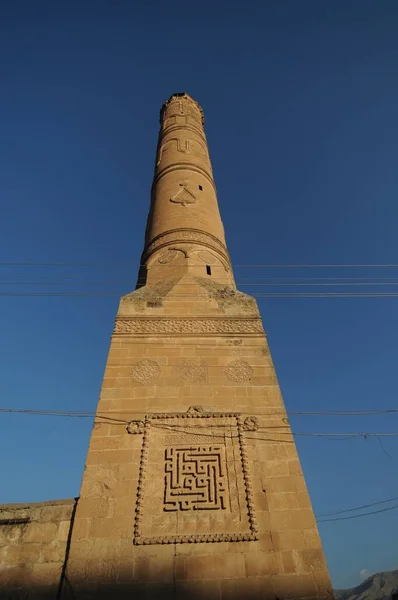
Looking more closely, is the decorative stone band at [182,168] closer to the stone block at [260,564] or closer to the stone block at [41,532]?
the stone block at [41,532]

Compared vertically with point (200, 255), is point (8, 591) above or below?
below

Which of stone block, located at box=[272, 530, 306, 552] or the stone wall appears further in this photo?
stone block, located at box=[272, 530, 306, 552]

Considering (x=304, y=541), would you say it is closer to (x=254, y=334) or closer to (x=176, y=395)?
(x=176, y=395)

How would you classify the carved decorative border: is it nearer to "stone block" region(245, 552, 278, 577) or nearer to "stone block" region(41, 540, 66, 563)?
"stone block" region(245, 552, 278, 577)

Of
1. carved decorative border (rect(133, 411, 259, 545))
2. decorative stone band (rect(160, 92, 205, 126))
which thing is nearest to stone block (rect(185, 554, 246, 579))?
carved decorative border (rect(133, 411, 259, 545))

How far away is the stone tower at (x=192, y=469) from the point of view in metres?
3.23

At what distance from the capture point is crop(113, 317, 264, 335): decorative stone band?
5441mm

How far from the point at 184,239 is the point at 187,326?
237cm

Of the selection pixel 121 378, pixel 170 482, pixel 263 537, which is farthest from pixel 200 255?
pixel 263 537

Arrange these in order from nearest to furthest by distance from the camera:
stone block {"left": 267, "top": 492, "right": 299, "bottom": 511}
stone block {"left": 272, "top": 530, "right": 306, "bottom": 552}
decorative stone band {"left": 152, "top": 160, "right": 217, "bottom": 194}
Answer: stone block {"left": 272, "top": 530, "right": 306, "bottom": 552}
stone block {"left": 267, "top": 492, "right": 299, "bottom": 511}
decorative stone band {"left": 152, "top": 160, "right": 217, "bottom": 194}

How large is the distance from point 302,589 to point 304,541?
13.9 inches

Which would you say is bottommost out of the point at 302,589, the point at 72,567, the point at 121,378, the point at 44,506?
the point at 302,589

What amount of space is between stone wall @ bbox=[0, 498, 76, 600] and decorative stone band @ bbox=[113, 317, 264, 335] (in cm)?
232

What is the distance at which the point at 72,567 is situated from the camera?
129 inches
